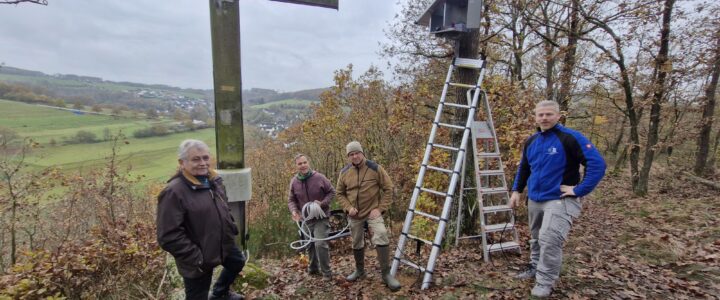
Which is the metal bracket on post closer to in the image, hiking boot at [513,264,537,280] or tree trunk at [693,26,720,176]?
hiking boot at [513,264,537,280]

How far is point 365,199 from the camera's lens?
177 inches

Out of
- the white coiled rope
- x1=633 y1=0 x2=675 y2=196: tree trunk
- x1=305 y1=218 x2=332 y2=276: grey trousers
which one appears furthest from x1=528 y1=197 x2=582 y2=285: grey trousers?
x1=633 y1=0 x2=675 y2=196: tree trunk

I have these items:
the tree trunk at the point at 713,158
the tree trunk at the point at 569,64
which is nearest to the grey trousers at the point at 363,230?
the tree trunk at the point at 569,64

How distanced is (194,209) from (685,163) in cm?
1810

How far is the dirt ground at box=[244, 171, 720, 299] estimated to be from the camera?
3.99 metres

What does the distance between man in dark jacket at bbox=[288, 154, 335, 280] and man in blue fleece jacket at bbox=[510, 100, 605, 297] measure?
8.32 feet

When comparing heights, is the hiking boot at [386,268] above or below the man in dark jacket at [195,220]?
below

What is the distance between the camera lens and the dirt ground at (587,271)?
3992mm

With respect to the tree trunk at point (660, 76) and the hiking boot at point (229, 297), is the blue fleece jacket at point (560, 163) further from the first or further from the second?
the tree trunk at point (660, 76)

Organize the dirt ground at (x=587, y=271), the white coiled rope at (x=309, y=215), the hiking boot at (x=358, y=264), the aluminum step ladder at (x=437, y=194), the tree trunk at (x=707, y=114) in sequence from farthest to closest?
1. the tree trunk at (x=707, y=114)
2. the white coiled rope at (x=309, y=215)
3. the hiking boot at (x=358, y=264)
4. the aluminum step ladder at (x=437, y=194)
5. the dirt ground at (x=587, y=271)

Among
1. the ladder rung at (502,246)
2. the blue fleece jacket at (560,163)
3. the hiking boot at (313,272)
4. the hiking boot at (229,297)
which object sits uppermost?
the blue fleece jacket at (560,163)

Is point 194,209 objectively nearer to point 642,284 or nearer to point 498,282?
point 498,282

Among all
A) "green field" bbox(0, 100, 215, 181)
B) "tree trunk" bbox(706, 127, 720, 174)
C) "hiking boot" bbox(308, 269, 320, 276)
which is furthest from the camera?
"green field" bbox(0, 100, 215, 181)

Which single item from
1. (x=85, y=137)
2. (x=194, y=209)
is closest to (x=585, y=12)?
(x=194, y=209)
